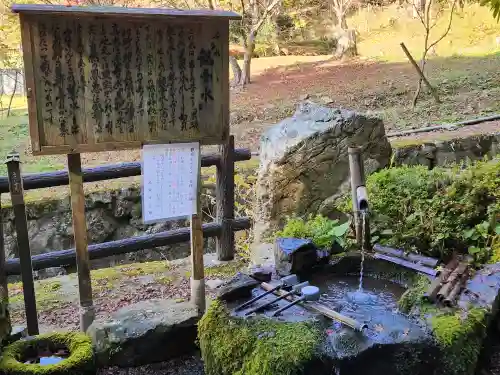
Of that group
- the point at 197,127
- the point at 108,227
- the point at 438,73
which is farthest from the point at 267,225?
the point at 438,73

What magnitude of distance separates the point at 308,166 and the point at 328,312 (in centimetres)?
270

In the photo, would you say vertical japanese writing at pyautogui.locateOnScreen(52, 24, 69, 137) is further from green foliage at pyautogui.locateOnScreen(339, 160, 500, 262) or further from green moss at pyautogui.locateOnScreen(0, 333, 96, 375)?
green foliage at pyautogui.locateOnScreen(339, 160, 500, 262)

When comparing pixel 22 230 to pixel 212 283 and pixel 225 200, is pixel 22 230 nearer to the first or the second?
pixel 212 283

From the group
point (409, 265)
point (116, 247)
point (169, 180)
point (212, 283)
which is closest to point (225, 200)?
point (212, 283)

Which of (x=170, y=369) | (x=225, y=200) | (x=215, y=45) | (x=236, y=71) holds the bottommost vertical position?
(x=170, y=369)

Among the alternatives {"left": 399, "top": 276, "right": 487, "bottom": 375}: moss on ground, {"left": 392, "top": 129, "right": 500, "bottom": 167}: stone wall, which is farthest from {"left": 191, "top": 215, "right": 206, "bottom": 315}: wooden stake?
{"left": 392, "top": 129, "right": 500, "bottom": 167}: stone wall

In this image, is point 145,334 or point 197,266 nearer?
point 145,334

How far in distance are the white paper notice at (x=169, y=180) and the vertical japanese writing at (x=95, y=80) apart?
15.7 inches

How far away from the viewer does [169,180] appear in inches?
153

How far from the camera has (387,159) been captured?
238 inches

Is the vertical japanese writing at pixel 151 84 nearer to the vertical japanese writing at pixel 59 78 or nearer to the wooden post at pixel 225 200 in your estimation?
the vertical japanese writing at pixel 59 78

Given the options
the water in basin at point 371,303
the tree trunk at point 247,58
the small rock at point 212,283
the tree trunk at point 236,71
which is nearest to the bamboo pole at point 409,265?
the water in basin at point 371,303

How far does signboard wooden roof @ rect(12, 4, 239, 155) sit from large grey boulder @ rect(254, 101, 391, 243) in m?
1.76

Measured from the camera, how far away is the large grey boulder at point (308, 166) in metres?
5.62
